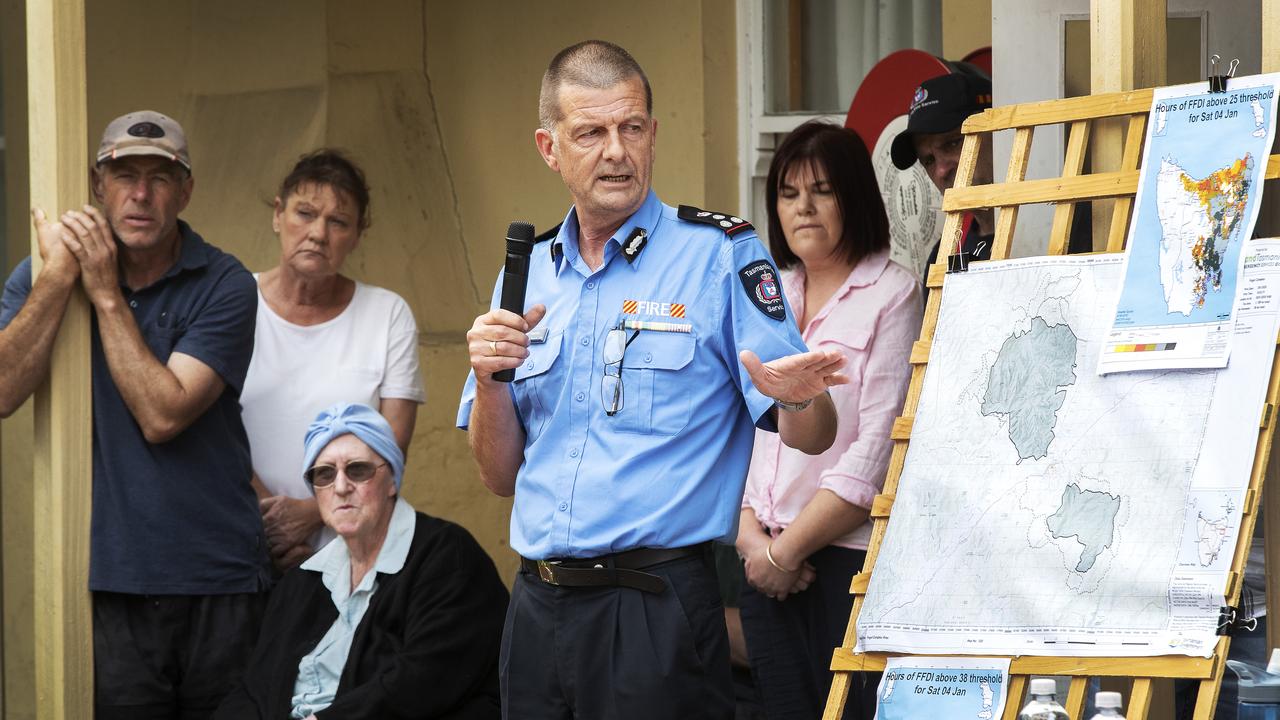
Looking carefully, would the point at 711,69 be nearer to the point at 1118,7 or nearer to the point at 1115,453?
the point at 1118,7

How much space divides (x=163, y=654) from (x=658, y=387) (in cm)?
172

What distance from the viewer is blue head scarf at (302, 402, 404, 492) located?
405 cm

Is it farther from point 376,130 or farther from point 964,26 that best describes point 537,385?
point 376,130

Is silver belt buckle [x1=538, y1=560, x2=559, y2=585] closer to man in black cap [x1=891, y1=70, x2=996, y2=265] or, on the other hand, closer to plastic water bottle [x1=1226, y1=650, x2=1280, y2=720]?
plastic water bottle [x1=1226, y1=650, x2=1280, y2=720]

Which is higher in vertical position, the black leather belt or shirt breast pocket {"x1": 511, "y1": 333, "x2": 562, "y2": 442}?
shirt breast pocket {"x1": 511, "y1": 333, "x2": 562, "y2": 442}

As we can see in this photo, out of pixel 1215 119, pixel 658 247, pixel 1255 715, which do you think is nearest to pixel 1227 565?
pixel 1255 715

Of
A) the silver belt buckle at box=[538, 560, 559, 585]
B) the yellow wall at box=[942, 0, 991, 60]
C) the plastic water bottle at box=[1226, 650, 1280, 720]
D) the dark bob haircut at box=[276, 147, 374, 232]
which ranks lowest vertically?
the plastic water bottle at box=[1226, 650, 1280, 720]

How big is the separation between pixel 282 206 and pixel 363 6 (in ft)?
4.93

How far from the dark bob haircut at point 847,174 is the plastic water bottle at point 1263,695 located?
56.9 inches

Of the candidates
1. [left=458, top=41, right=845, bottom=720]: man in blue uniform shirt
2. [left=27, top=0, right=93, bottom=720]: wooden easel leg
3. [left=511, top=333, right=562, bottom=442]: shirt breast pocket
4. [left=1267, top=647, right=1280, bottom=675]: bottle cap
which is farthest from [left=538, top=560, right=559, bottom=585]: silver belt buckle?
[left=27, top=0, right=93, bottom=720]: wooden easel leg

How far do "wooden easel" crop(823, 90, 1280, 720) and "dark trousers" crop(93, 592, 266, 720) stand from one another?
5.59 feet

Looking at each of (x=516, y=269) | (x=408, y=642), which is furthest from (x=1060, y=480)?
(x=408, y=642)

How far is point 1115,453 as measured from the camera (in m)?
2.69

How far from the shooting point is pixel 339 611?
399 centimetres
